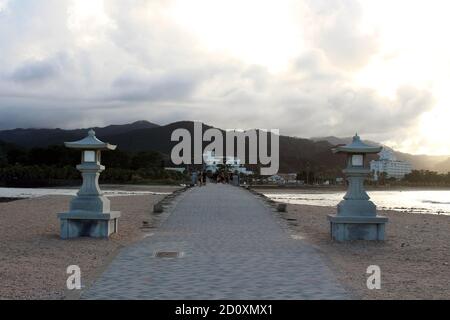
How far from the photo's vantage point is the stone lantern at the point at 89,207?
12516 millimetres

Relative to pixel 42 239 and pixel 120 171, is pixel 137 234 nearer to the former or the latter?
pixel 42 239

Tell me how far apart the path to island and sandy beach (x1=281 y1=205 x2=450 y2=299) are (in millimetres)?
353

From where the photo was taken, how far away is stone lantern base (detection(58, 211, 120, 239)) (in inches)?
492

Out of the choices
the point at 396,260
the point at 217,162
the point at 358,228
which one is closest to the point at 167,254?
the point at 396,260

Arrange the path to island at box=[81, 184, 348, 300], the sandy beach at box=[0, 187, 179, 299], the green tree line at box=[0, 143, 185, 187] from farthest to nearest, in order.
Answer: the green tree line at box=[0, 143, 185, 187] < the sandy beach at box=[0, 187, 179, 299] < the path to island at box=[81, 184, 348, 300]

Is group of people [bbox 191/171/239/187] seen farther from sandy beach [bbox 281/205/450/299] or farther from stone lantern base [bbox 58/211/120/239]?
stone lantern base [bbox 58/211/120/239]

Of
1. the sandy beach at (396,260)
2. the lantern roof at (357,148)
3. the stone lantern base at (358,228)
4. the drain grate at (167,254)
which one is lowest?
the sandy beach at (396,260)

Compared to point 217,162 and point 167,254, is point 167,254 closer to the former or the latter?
point 167,254

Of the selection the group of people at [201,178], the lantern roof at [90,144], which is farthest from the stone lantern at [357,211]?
the group of people at [201,178]

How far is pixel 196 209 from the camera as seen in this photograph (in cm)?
2098

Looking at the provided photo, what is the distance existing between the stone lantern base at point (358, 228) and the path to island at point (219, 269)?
3.41 ft

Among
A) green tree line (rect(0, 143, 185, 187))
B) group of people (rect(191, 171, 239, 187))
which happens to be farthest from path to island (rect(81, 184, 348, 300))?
green tree line (rect(0, 143, 185, 187))

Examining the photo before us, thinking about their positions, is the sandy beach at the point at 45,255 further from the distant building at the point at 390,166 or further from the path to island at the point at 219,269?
the distant building at the point at 390,166
